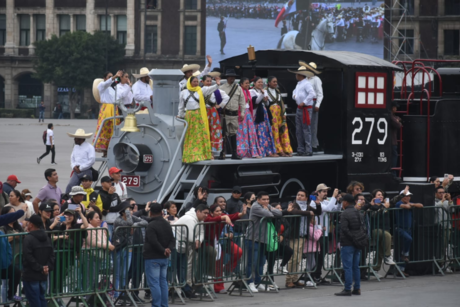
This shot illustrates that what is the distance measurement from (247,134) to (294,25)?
66892 millimetres

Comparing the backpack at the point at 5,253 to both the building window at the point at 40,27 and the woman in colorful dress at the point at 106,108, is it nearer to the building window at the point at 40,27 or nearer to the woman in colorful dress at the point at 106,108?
the woman in colorful dress at the point at 106,108

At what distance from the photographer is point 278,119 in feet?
54.0

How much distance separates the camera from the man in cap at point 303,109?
16.3 metres

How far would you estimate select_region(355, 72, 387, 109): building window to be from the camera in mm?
16969

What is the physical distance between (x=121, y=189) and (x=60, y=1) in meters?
73.0

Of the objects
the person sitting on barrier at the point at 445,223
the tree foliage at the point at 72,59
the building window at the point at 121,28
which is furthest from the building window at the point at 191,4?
the person sitting on barrier at the point at 445,223

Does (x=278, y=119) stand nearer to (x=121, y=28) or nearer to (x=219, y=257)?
(x=219, y=257)

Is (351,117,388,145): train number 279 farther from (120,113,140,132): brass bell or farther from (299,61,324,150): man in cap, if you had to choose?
(120,113,140,132): brass bell

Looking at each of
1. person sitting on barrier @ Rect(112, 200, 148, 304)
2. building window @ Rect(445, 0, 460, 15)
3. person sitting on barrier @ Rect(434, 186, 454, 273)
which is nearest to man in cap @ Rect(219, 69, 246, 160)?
person sitting on barrier @ Rect(434, 186, 454, 273)

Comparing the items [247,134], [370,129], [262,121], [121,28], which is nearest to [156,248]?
[247,134]

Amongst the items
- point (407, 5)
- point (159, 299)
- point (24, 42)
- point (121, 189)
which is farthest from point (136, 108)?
point (24, 42)

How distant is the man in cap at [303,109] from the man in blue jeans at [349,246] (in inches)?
148

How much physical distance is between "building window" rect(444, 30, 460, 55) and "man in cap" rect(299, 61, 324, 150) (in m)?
64.2

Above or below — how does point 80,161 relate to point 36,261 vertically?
above
